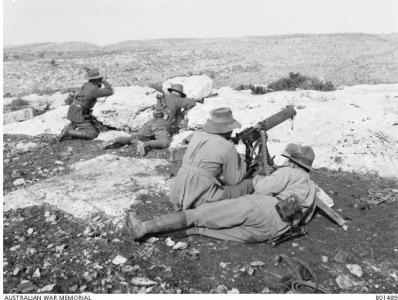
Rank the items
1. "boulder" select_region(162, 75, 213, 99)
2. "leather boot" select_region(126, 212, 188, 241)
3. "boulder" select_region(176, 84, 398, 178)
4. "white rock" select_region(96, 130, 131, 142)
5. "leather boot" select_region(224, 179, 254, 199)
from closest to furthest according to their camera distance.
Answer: "leather boot" select_region(126, 212, 188, 241), "leather boot" select_region(224, 179, 254, 199), "boulder" select_region(176, 84, 398, 178), "white rock" select_region(96, 130, 131, 142), "boulder" select_region(162, 75, 213, 99)

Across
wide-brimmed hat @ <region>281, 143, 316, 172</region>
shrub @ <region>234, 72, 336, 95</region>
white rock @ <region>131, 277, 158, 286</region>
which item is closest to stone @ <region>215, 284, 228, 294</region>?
white rock @ <region>131, 277, 158, 286</region>

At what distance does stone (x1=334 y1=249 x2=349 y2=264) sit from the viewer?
514 cm

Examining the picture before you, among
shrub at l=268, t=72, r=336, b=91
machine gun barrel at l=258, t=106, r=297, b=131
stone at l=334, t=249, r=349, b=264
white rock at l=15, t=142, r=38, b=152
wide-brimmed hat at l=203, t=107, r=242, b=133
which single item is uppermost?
wide-brimmed hat at l=203, t=107, r=242, b=133

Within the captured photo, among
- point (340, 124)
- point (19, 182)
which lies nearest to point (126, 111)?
point (19, 182)

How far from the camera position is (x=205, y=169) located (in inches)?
223

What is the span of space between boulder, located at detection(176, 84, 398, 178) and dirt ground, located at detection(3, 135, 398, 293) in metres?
1.63

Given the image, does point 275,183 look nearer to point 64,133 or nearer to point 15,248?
Result: point 15,248

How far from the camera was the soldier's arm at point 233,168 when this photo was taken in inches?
224

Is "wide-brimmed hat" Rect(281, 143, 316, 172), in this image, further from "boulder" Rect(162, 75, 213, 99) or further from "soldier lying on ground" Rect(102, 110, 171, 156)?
"boulder" Rect(162, 75, 213, 99)

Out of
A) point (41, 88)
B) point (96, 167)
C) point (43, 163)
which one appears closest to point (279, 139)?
point (96, 167)

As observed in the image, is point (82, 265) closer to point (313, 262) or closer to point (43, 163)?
point (313, 262)

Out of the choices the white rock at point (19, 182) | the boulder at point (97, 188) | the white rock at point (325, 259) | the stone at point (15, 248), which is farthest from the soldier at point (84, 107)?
the white rock at point (325, 259)

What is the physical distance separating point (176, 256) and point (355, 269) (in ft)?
6.81

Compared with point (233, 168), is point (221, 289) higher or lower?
lower
